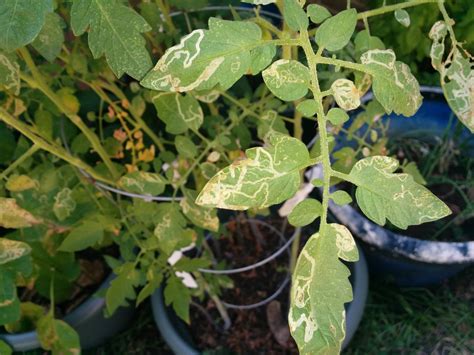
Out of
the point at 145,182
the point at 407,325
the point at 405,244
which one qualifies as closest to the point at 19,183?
the point at 145,182

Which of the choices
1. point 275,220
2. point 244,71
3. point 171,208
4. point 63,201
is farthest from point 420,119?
point 244,71

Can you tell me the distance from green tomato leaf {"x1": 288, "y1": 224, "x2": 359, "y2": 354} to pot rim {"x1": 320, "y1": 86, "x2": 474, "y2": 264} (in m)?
0.64

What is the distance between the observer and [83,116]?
1476 millimetres

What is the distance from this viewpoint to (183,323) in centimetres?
135

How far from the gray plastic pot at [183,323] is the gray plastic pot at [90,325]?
4.9 inches

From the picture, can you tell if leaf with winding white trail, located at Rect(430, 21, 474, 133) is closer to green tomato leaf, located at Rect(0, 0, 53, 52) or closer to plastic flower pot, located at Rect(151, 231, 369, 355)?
green tomato leaf, located at Rect(0, 0, 53, 52)

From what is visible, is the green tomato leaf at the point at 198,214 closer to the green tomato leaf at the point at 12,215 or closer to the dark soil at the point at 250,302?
the green tomato leaf at the point at 12,215

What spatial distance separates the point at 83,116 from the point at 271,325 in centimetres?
69

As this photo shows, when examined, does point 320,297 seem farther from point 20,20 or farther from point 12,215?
point 12,215

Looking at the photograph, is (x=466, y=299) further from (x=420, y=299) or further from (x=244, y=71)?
(x=244, y=71)

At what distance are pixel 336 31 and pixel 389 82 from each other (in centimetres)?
8

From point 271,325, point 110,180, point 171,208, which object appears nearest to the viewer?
point 171,208

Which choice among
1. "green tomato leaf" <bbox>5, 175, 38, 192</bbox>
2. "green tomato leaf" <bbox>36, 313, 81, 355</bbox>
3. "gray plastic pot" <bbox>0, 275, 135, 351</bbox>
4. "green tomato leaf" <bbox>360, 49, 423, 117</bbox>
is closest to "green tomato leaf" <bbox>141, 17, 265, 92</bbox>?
"green tomato leaf" <bbox>360, 49, 423, 117</bbox>

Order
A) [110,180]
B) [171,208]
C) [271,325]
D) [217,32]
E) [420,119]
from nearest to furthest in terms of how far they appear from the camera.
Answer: [217,32] → [171,208] → [110,180] → [271,325] → [420,119]
